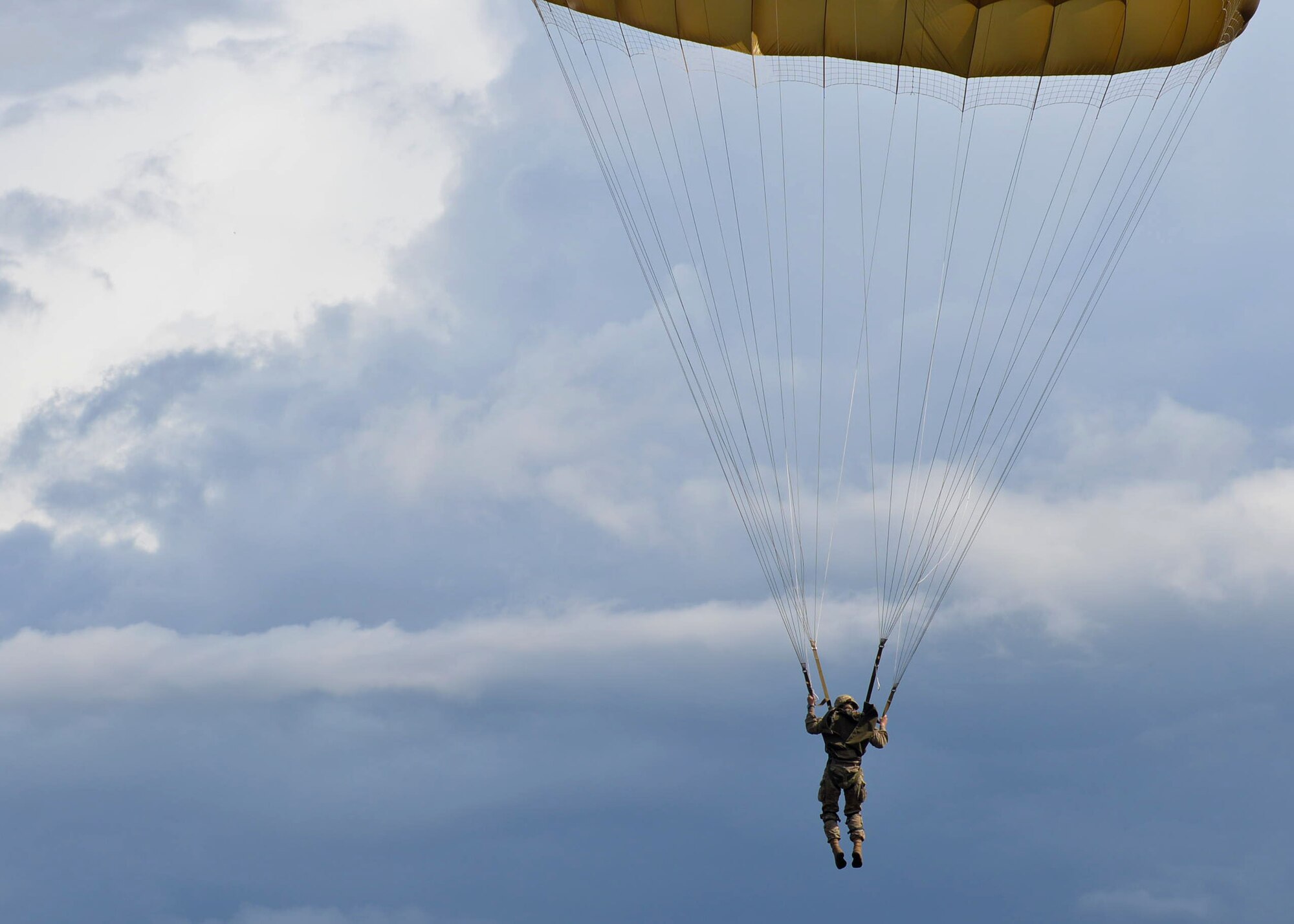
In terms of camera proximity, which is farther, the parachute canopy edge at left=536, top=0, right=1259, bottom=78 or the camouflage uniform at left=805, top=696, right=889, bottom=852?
the parachute canopy edge at left=536, top=0, right=1259, bottom=78

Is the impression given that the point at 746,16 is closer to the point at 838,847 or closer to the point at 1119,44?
the point at 1119,44

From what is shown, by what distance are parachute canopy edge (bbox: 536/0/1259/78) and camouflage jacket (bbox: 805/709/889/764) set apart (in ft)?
39.5

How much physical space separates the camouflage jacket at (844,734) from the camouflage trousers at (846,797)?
0.50 ft

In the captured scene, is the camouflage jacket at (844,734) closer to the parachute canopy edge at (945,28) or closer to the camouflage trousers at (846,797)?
the camouflage trousers at (846,797)

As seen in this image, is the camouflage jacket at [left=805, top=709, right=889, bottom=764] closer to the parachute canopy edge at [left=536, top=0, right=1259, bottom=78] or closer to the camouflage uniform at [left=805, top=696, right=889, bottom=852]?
the camouflage uniform at [left=805, top=696, right=889, bottom=852]

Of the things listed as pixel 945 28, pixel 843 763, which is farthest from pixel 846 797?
pixel 945 28

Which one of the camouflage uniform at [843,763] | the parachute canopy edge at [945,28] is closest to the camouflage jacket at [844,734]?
the camouflage uniform at [843,763]

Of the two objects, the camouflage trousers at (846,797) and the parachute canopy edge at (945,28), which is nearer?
the camouflage trousers at (846,797)

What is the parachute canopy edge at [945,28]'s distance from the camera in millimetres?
33438

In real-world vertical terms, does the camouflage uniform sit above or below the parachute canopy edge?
below

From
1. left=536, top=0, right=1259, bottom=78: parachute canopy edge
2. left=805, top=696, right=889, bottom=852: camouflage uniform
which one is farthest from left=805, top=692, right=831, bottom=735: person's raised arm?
left=536, top=0, right=1259, bottom=78: parachute canopy edge

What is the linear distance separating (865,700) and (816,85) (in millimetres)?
11245

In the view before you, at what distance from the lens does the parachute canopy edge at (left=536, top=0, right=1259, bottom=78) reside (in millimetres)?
33438

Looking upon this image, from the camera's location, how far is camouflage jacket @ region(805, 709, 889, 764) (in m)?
30.3
